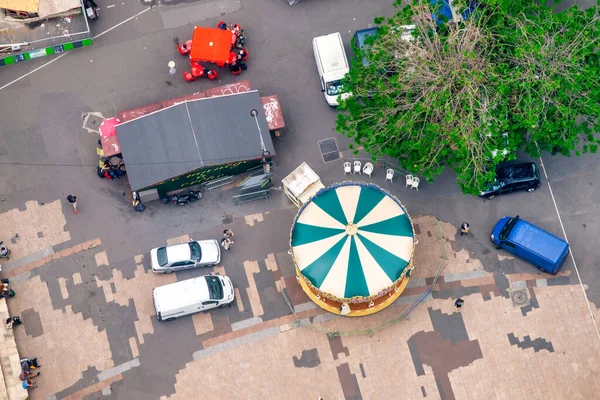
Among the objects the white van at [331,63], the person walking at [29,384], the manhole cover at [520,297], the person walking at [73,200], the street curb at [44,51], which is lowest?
the manhole cover at [520,297]

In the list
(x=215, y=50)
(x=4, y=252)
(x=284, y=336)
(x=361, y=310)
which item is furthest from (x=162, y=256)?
(x=215, y=50)

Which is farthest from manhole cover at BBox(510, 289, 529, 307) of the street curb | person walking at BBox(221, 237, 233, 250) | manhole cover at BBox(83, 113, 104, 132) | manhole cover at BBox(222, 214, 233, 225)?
the street curb

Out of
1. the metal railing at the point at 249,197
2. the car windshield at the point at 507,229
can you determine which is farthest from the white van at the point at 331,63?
the car windshield at the point at 507,229

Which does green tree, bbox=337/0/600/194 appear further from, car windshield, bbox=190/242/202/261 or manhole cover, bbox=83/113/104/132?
manhole cover, bbox=83/113/104/132

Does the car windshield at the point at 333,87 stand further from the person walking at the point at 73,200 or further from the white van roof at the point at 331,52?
the person walking at the point at 73,200

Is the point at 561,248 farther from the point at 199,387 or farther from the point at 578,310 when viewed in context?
the point at 199,387

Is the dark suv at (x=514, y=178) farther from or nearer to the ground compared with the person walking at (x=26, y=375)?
farther from the ground
